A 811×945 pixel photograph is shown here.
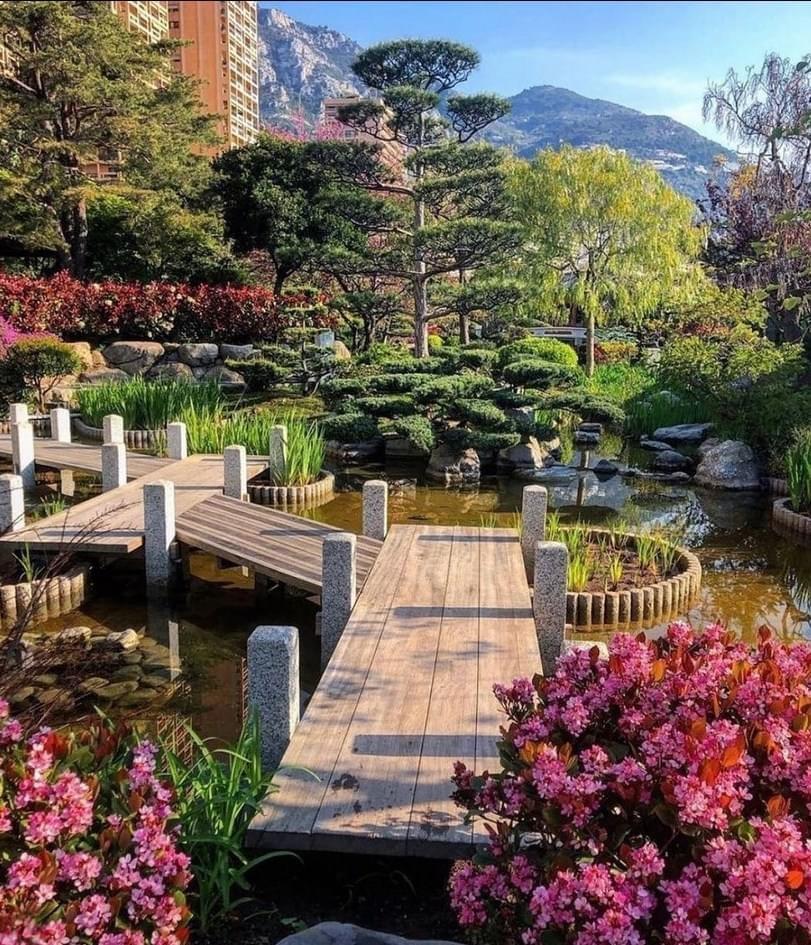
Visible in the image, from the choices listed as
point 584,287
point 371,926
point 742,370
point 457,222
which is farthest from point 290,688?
point 584,287

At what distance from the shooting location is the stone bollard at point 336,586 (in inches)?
184

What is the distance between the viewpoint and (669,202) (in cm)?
1683

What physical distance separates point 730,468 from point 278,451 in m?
5.42

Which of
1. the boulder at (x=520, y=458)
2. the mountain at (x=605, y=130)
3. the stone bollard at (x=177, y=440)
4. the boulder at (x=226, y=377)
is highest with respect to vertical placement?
the mountain at (x=605, y=130)

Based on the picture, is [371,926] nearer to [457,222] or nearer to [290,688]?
[290,688]

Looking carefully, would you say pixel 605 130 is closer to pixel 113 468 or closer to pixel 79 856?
pixel 113 468

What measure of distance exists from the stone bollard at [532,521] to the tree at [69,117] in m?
13.3

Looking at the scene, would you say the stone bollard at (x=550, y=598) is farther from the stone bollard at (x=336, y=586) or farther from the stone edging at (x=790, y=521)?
the stone edging at (x=790, y=521)

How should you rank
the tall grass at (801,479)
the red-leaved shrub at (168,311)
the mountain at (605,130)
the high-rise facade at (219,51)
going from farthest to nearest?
the mountain at (605,130)
the high-rise facade at (219,51)
the red-leaved shrub at (168,311)
the tall grass at (801,479)

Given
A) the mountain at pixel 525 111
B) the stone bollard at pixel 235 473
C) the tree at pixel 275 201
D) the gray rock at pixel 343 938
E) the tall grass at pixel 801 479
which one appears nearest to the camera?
the gray rock at pixel 343 938

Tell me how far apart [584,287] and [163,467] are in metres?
11.2

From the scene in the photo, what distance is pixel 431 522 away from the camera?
831cm

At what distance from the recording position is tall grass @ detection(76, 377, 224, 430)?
1085 cm

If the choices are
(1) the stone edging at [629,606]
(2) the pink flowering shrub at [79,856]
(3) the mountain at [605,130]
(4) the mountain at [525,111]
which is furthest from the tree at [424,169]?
(3) the mountain at [605,130]
